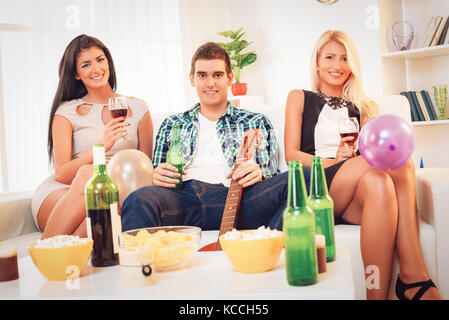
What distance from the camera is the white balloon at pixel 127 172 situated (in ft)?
6.55

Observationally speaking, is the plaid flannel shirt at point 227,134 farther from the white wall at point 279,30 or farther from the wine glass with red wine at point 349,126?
the white wall at point 279,30

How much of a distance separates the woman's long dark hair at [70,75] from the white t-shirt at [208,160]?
657mm

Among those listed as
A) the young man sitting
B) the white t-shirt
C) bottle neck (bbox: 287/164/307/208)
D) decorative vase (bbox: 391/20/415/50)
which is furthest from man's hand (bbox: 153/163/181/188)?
decorative vase (bbox: 391/20/415/50)

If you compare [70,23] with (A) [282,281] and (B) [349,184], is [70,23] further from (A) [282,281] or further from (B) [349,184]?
(A) [282,281]

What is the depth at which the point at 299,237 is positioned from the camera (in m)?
0.91

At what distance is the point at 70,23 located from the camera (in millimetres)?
3291

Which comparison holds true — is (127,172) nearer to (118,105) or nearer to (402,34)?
(118,105)

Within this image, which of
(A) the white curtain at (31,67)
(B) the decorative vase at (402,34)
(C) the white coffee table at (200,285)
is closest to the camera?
(C) the white coffee table at (200,285)

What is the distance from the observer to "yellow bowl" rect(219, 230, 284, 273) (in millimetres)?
999

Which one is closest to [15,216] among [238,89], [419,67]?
[238,89]

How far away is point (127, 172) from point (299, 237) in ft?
3.97

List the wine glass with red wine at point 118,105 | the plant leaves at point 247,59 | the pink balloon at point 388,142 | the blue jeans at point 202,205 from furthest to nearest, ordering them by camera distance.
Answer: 1. the plant leaves at point 247,59
2. the wine glass with red wine at point 118,105
3. the blue jeans at point 202,205
4. the pink balloon at point 388,142

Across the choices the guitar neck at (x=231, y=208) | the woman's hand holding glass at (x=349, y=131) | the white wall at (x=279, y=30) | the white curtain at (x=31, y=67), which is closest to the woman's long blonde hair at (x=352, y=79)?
the woman's hand holding glass at (x=349, y=131)

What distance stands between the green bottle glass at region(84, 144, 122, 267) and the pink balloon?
30.3 inches
